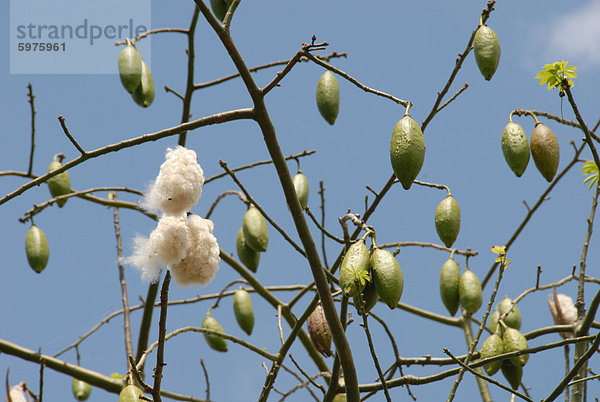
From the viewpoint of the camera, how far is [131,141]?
134 cm

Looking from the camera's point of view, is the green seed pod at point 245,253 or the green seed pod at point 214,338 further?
the green seed pod at point 214,338

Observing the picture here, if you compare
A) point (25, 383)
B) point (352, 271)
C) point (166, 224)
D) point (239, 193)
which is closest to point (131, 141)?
point (166, 224)

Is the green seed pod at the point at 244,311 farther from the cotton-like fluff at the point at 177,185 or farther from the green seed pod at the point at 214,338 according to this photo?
the cotton-like fluff at the point at 177,185

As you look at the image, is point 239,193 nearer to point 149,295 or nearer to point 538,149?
point 149,295

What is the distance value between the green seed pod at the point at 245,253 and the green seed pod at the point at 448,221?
0.65 metres

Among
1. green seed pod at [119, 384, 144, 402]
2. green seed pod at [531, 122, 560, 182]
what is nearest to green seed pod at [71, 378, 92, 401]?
green seed pod at [119, 384, 144, 402]

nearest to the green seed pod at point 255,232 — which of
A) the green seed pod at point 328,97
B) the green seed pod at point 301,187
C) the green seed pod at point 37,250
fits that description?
the green seed pod at point 301,187

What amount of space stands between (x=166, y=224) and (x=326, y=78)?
108 centimetres

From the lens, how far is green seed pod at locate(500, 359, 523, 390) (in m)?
1.71

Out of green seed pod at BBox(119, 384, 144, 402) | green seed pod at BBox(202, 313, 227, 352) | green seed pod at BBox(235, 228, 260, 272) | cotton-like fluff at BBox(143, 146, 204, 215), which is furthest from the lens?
green seed pod at BBox(202, 313, 227, 352)

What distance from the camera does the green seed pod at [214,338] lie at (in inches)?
89.2

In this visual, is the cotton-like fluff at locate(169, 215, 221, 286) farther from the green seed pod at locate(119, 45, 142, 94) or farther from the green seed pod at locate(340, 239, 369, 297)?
the green seed pod at locate(119, 45, 142, 94)

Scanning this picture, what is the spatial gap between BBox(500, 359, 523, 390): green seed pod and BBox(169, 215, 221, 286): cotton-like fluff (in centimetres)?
91

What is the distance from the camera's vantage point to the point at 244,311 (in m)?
2.28
